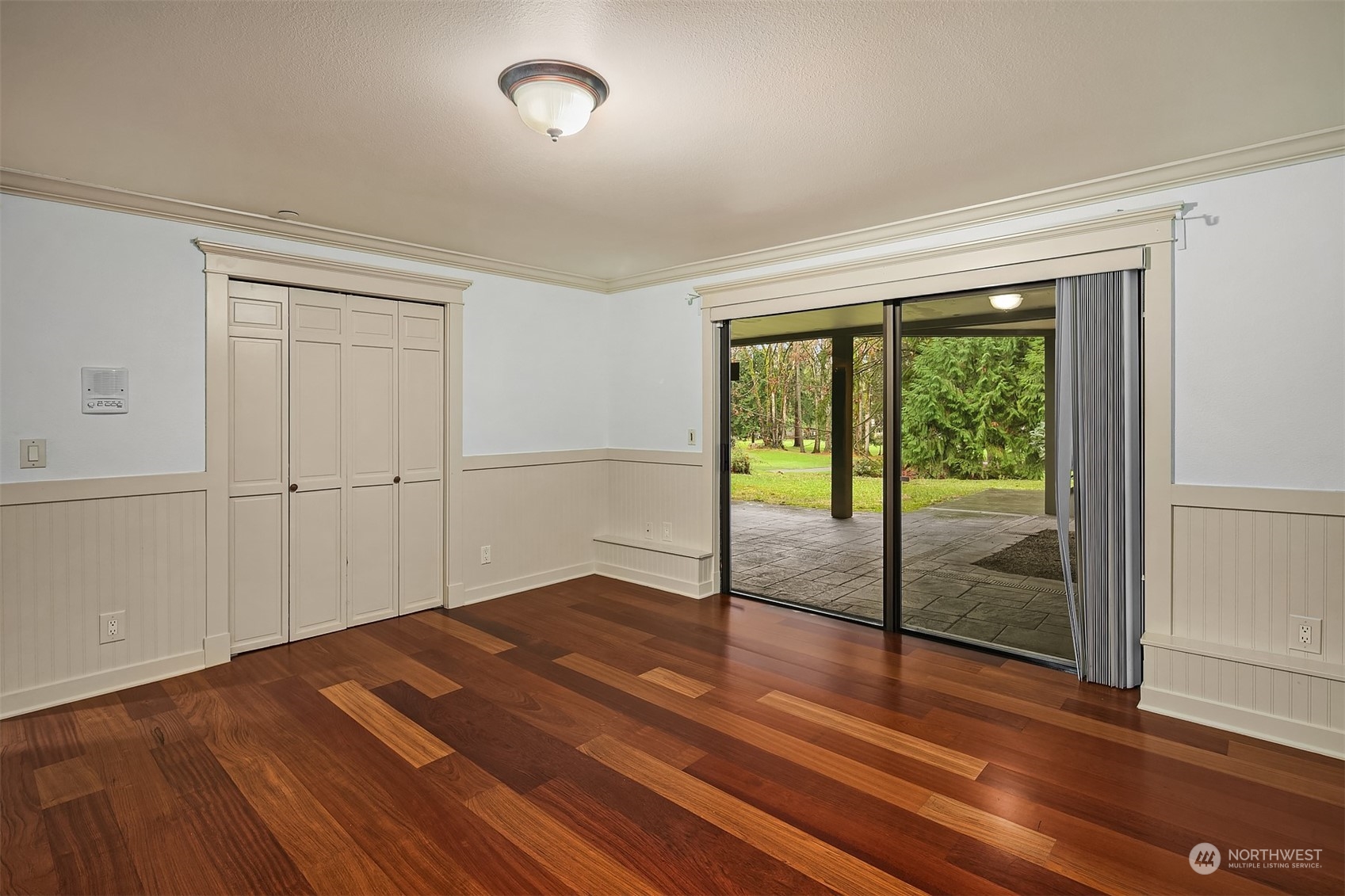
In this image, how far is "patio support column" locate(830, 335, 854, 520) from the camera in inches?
175

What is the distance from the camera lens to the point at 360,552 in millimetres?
4430

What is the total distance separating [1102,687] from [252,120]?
4.44 m

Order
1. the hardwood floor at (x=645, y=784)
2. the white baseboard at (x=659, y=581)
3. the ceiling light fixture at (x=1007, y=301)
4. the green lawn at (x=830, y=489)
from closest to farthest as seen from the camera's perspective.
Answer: the hardwood floor at (x=645, y=784) → the ceiling light fixture at (x=1007, y=301) → the green lawn at (x=830, y=489) → the white baseboard at (x=659, y=581)

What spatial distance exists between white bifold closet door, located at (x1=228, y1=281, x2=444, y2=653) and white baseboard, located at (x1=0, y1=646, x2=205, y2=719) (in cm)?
26

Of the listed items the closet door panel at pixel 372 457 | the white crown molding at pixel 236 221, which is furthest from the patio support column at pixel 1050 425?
the closet door panel at pixel 372 457

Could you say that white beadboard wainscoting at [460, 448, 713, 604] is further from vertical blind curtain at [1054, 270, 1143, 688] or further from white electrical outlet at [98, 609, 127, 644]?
vertical blind curtain at [1054, 270, 1143, 688]

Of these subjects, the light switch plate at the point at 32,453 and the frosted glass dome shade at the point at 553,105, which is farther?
the light switch plate at the point at 32,453

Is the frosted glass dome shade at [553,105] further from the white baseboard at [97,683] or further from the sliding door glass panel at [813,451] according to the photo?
the white baseboard at [97,683]

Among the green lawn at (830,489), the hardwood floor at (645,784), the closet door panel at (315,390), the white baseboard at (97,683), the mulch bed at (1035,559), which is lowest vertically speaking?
the hardwood floor at (645,784)

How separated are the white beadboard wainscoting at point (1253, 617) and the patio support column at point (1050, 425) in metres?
0.56

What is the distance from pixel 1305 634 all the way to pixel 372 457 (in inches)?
192

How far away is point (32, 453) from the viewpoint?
10.5 ft

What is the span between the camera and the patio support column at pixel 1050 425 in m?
3.58

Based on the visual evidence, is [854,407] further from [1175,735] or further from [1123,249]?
[1175,735]
